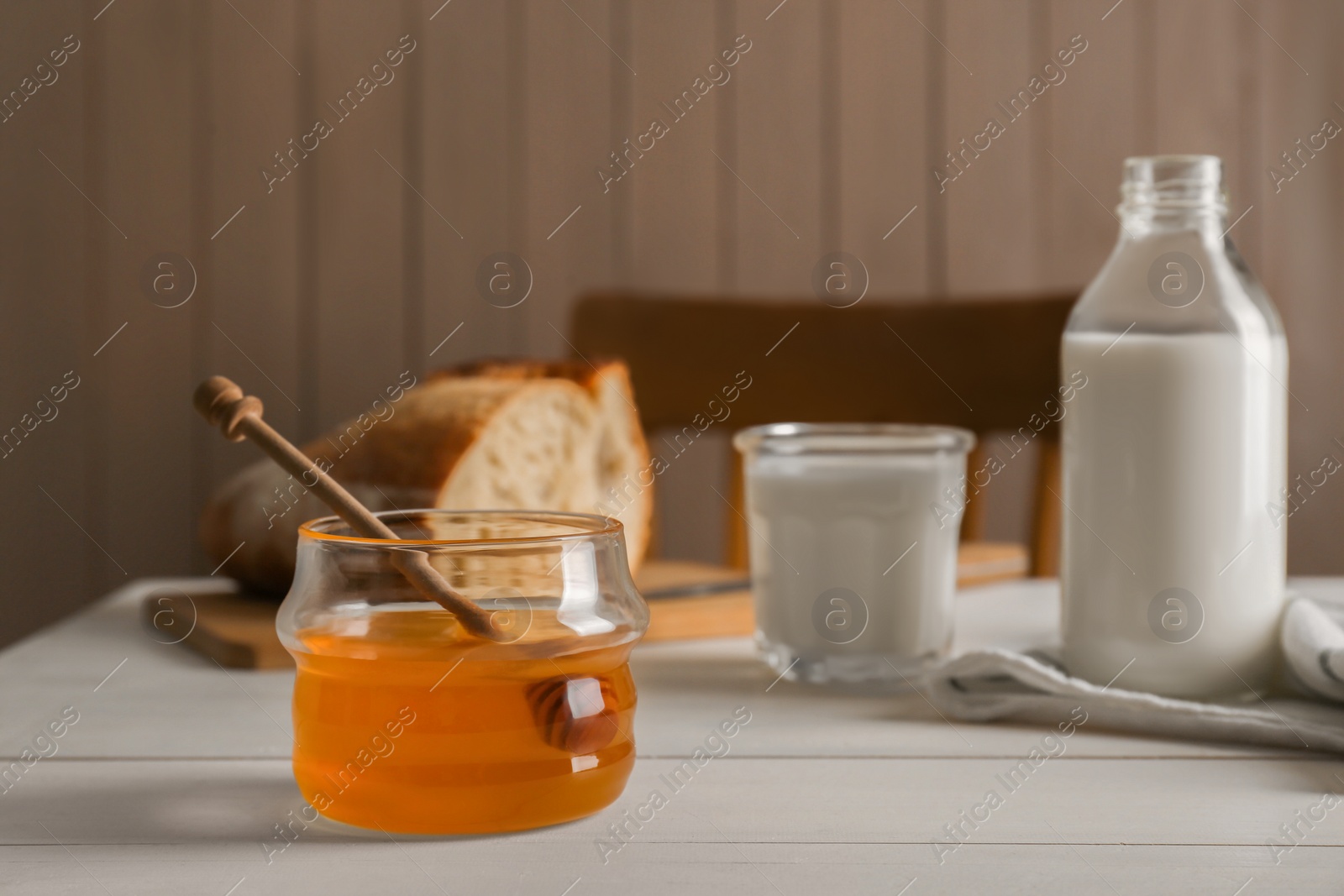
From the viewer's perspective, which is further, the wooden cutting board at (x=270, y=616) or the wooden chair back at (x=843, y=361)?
the wooden chair back at (x=843, y=361)

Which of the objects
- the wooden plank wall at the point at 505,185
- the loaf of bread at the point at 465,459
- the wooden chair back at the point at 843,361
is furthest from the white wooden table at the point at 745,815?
the wooden plank wall at the point at 505,185

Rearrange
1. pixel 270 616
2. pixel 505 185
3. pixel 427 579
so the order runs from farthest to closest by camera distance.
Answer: pixel 505 185 < pixel 270 616 < pixel 427 579

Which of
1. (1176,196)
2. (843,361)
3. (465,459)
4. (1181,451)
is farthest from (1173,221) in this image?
(843,361)

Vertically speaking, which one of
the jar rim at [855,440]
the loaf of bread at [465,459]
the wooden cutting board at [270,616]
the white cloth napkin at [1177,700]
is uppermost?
the jar rim at [855,440]

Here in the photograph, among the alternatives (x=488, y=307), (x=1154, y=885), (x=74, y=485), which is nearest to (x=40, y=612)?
(x=74, y=485)

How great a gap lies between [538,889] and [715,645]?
1.61ft

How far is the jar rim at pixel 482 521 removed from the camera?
48cm

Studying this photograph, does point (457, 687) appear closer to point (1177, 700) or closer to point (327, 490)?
point (327, 490)

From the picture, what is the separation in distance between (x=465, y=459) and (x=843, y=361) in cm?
73

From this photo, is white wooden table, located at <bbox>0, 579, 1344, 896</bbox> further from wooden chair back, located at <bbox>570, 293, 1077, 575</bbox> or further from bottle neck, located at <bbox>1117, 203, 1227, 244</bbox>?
wooden chair back, located at <bbox>570, 293, 1077, 575</bbox>

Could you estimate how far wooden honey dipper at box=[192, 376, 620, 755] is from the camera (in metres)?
0.48

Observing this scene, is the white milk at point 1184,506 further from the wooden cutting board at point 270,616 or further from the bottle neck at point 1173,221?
the wooden cutting board at point 270,616

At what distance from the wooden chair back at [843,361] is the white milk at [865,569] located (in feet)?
2.22

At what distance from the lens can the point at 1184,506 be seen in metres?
0.68
